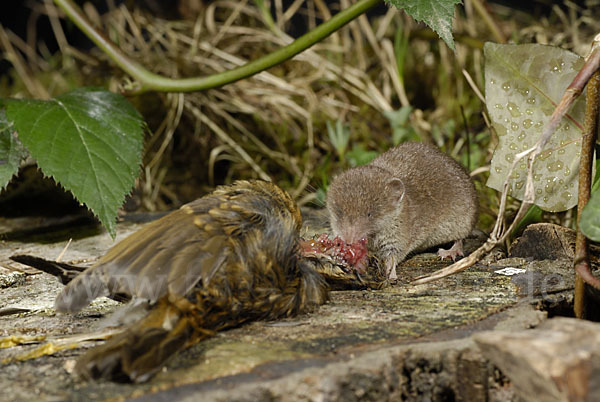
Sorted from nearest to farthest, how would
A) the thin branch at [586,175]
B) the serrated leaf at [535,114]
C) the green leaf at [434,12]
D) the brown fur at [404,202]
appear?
the thin branch at [586,175]
the serrated leaf at [535,114]
the green leaf at [434,12]
the brown fur at [404,202]

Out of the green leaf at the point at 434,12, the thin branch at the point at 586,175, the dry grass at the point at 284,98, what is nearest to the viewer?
the thin branch at the point at 586,175

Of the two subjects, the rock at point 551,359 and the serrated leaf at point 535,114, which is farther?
the serrated leaf at point 535,114

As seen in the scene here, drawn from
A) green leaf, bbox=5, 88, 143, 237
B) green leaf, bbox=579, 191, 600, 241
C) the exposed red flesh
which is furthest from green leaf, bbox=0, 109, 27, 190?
green leaf, bbox=579, 191, 600, 241

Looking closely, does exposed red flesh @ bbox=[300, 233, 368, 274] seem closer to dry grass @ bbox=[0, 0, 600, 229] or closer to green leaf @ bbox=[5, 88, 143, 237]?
green leaf @ bbox=[5, 88, 143, 237]

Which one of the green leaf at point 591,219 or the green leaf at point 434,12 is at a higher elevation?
the green leaf at point 434,12

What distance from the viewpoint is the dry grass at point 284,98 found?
451 centimetres

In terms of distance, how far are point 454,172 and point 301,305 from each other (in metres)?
1.55

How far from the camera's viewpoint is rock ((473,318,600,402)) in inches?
51.4

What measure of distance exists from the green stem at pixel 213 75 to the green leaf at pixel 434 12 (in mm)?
406

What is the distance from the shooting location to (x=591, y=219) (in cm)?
174

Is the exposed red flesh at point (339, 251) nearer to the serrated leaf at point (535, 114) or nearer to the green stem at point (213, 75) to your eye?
the serrated leaf at point (535, 114)

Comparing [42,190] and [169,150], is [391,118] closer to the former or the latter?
[169,150]

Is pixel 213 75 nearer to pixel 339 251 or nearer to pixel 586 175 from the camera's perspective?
pixel 339 251

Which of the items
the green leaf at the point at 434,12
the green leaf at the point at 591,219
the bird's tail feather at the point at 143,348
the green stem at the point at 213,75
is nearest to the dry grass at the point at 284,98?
the green stem at the point at 213,75
